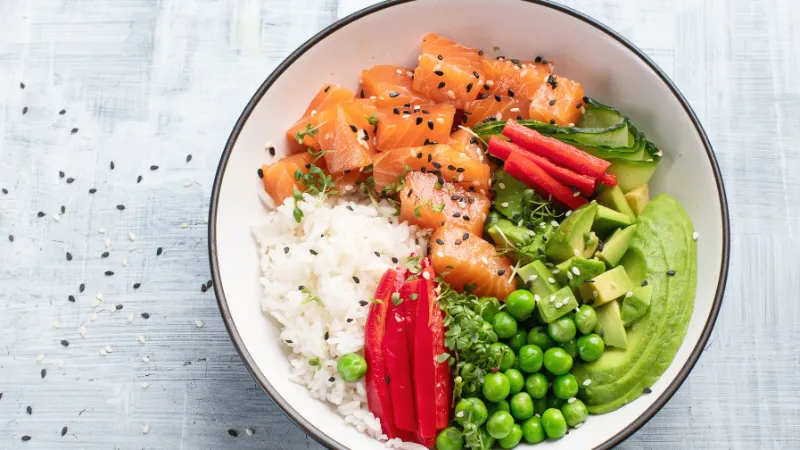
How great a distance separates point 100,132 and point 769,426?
11.8 ft

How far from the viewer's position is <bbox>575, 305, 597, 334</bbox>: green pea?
2625 millimetres

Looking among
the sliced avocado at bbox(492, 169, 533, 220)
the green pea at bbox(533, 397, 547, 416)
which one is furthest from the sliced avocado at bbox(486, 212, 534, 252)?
the green pea at bbox(533, 397, 547, 416)

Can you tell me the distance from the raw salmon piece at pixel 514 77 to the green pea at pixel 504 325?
0.96 m

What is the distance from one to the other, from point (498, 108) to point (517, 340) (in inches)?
39.8

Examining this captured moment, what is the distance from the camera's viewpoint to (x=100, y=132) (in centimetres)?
343

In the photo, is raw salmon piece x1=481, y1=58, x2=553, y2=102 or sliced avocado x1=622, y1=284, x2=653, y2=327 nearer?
sliced avocado x1=622, y1=284, x2=653, y2=327

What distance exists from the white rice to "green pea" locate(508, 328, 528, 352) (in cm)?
54

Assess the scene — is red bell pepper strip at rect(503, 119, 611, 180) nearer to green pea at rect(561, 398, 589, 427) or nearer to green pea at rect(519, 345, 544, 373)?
green pea at rect(519, 345, 544, 373)

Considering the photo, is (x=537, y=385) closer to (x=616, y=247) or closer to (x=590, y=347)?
(x=590, y=347)

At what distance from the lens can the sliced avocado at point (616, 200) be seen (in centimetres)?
282

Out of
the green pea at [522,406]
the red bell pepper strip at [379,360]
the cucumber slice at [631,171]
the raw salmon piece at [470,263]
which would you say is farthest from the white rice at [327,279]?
the cucumber slice at [631,171]

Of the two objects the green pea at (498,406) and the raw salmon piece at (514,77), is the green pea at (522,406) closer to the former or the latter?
the green pea at (498,406)

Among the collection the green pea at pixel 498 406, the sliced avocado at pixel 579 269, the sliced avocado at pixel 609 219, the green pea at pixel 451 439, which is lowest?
the green pea at pixel 451 439

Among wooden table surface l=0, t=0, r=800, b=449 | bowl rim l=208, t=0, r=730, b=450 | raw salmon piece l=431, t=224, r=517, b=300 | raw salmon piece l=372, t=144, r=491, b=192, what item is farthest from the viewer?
wooden table surface l=0, t=0, r=800, b=449
